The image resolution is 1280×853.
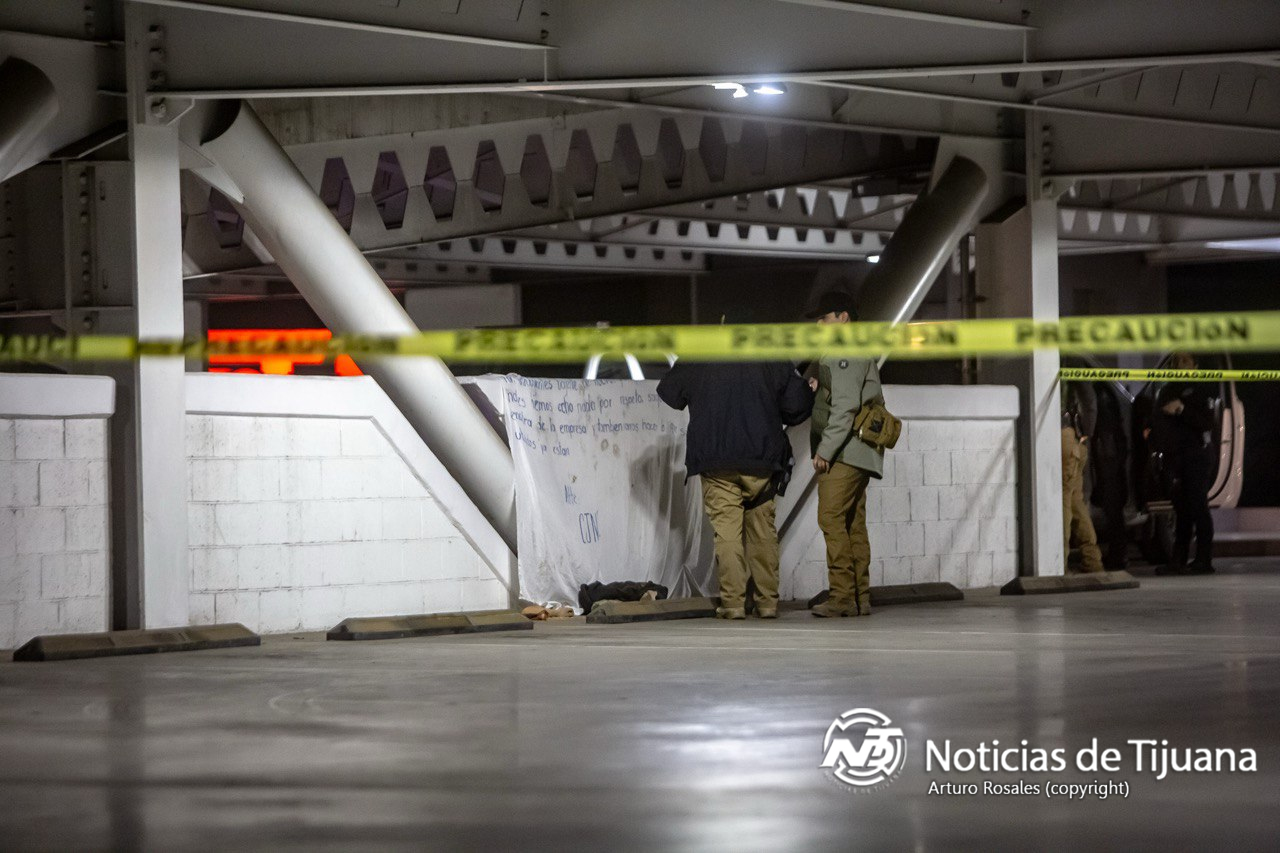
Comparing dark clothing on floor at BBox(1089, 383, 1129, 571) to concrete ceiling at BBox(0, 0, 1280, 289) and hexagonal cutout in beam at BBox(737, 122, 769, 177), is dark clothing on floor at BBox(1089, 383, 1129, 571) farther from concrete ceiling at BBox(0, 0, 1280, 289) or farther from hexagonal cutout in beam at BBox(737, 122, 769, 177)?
hexagonal cutout in beam at BBox(737, 122, 769, 177)

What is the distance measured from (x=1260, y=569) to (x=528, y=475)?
8.47 metres

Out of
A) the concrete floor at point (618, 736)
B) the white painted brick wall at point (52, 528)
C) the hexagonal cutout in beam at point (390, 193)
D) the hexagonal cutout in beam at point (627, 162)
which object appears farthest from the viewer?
the hexagonal cutout in beam at point (390, 193)

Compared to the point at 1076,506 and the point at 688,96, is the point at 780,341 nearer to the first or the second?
the point at 688,96

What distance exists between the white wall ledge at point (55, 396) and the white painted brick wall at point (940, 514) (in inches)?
218

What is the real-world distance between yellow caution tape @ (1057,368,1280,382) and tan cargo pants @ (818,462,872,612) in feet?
13.2

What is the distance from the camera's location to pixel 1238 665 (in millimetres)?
8406

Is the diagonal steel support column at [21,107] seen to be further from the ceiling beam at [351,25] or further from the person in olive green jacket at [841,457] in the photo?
the person in olive green jacket at [841,457]

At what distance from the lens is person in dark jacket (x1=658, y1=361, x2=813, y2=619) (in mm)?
11555

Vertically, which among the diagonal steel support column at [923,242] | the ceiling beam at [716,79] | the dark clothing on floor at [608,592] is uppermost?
the ceiling beam at [716,79]

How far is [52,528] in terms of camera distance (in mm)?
10297

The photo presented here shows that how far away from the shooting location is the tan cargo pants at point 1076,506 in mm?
15414

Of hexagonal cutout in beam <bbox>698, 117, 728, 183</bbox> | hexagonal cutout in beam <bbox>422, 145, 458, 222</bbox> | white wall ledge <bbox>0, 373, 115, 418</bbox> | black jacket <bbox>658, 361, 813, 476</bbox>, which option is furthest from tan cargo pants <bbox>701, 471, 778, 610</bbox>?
hexagonal cutout in beam <bbox>698, 117, 728, 183</bbox>

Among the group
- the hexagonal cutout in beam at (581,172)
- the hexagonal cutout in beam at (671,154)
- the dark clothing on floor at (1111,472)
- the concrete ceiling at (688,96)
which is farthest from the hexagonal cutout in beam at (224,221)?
the dark clothing on floor at (1111,472)

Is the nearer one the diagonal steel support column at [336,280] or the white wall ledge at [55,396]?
the white wall ledge at [55,396]
